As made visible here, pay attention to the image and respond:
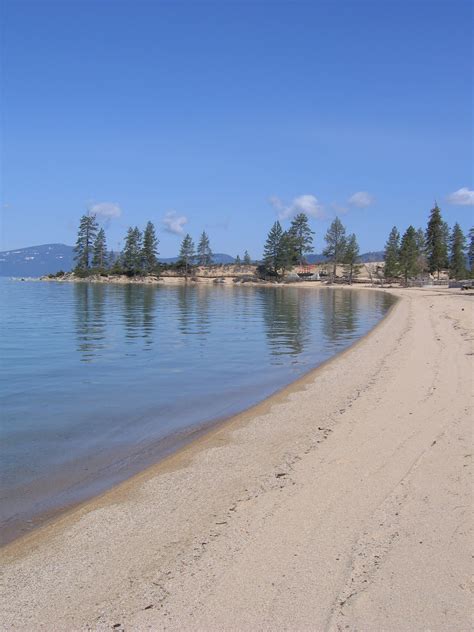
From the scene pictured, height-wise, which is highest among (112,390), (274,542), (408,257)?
(408,257)

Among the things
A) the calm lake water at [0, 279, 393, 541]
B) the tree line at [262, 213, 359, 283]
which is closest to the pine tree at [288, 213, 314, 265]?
the tree line at [262, 213, 359, 283]

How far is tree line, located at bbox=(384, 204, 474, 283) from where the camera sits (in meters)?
109

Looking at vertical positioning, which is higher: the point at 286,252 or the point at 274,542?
the point at 286,252

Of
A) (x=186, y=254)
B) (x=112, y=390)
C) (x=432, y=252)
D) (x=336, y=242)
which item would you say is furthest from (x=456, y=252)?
(x=112, y=390)

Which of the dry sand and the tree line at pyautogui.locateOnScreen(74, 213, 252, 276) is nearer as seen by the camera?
the dry sand

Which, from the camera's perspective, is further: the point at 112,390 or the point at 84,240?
the point at 84,240

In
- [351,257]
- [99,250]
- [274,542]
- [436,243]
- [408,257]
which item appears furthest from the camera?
[99,250]

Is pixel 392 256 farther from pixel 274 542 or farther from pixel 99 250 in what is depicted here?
pixel 274 542

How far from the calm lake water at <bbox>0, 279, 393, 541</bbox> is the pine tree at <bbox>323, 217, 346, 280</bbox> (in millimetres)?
108010

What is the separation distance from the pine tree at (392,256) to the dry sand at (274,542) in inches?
4294

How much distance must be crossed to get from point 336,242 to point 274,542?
136 meters

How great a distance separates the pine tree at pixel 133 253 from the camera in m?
139

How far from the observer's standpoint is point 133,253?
456ft

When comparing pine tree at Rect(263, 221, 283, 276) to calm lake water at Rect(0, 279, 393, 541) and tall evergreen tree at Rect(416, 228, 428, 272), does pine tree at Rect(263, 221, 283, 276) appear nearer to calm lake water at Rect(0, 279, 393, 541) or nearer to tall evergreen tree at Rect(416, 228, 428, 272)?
tall evergreen tree at Rect(416, 228, 428, 272)
